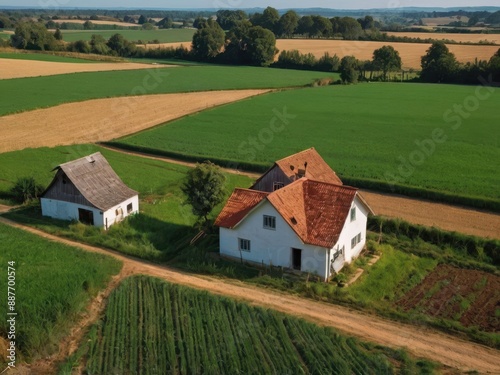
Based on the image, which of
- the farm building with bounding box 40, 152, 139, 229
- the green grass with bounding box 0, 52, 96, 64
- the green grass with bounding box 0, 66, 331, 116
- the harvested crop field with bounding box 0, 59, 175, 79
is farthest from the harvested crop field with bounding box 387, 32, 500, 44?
the farm building with bounding box 40, 152, 139, 229

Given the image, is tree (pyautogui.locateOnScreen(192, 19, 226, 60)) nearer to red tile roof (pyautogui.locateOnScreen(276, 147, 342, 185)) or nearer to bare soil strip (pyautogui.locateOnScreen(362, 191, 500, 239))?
bare soil strip (pyautogui.locateOnScreen(362, 191, 500, 239))

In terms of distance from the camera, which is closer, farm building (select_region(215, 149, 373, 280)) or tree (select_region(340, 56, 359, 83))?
farm building (select_region(215, 149, 373, 280))

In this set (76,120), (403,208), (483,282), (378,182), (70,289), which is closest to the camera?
(70,289)

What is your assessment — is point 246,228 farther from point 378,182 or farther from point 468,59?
point 468,59

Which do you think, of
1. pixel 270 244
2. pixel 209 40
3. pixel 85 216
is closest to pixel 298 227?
pixel 270 244

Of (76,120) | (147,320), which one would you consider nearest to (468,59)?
(76,120)

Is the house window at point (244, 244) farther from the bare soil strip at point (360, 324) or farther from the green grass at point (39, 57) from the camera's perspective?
the green grass at point (39, 57)

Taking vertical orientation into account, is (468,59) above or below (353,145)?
above
